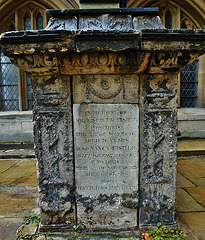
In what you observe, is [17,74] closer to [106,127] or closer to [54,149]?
[54,149]

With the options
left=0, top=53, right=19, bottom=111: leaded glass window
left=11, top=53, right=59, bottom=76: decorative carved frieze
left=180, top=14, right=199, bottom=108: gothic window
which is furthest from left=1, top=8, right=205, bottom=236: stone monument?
left=0, top=53, right=19, bottom=111: leaded glass window

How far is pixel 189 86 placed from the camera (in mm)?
5918

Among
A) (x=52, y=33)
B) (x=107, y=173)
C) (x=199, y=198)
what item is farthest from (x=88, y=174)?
(x=199, y=198)

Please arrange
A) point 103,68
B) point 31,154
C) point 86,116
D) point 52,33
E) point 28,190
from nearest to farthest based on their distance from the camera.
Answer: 1. point 52,33
2. point 103,68
3. point 86,116
4. point 28,190
5. point 31,154

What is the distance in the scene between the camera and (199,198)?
2.36 m

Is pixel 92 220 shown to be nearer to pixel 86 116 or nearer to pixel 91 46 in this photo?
pixel 86 116

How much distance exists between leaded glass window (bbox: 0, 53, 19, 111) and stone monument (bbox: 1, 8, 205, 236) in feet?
17.0

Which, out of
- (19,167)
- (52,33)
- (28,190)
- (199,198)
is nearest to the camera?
(52,33)

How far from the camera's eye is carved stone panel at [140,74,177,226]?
1632 millimetres

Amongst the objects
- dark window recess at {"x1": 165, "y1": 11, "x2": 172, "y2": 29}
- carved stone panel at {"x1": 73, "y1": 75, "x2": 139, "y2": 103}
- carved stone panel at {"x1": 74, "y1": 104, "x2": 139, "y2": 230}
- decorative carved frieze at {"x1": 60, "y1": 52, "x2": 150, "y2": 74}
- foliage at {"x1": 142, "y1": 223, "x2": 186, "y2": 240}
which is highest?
dark window recess at {"x1": 165, "y1": 11, "x2": 172, "y2": 29}

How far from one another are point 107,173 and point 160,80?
103 centimetres

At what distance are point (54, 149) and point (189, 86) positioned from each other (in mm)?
5604

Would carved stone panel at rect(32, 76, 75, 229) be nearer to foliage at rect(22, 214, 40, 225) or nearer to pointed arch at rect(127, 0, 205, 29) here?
foliage at rect(22, 214, 40, 225)

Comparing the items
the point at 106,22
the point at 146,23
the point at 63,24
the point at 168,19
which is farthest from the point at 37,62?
the point at 168,19
